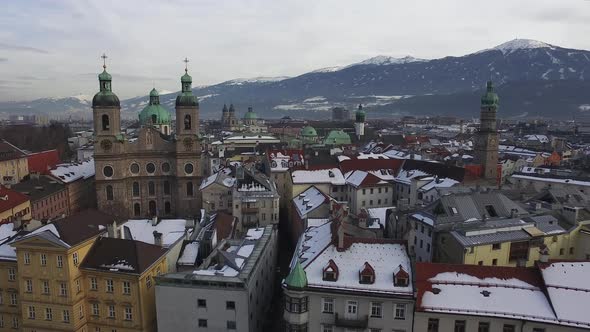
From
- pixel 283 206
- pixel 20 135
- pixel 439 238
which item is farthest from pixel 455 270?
pixel 20 135

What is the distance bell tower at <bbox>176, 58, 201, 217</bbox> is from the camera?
91750 mm

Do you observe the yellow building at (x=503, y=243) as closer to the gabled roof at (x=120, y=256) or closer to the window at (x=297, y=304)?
the window at (x=297, y=304)

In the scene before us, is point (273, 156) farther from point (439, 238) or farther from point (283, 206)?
point (439, 238)

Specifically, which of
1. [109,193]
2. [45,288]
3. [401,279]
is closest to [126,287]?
[45,288]

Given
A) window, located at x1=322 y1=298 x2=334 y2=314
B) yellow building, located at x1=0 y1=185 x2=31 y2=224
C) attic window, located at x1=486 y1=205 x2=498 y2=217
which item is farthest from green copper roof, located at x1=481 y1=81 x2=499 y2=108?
yellow building, located at x1=0 y1=185 x2=31 y2=224

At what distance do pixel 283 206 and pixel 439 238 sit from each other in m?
49.8

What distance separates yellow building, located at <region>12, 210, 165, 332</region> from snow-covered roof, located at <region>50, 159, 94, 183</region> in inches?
2293

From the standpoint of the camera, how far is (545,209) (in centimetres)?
5753

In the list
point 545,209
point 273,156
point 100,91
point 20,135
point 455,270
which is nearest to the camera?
point 455,270

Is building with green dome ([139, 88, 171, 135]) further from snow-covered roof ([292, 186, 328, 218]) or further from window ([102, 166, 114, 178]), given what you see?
snow-covered roof ([292, 186, 328, 218])

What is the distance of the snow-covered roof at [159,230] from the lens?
164 feet

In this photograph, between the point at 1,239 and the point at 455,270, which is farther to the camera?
the point at 1,239

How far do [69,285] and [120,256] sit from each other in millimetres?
4950

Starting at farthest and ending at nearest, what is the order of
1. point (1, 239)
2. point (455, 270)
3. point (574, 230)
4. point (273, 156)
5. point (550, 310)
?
point (273, 156) < point (574, 230) < point (1, 239) < point (455, 270) < point (550, 310)
